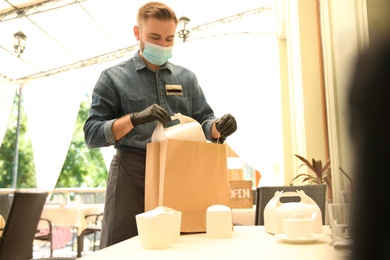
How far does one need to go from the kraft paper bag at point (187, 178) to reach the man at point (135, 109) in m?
0.15

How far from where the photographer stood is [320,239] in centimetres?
85

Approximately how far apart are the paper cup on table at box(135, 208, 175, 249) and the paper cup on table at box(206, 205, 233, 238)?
166 millimetres

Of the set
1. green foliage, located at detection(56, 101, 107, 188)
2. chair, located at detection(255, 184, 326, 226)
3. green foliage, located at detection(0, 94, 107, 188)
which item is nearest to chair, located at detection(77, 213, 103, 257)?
chair, located at detection(255, 184, 326, 226)

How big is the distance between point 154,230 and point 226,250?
0.50ft

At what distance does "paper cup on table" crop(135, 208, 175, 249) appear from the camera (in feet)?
2.63

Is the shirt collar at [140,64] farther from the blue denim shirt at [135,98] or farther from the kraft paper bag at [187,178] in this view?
the kraft paper bag at [187,178]

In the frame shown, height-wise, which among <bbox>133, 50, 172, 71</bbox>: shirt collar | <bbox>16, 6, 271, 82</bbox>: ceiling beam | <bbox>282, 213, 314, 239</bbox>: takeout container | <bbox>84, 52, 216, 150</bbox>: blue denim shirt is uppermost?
<bbox>16, 6, 271, 82</bbox>: ceiling beam

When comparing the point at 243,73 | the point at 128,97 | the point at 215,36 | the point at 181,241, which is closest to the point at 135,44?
the point at 215,36

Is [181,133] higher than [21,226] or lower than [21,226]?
higher

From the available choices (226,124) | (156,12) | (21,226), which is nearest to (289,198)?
(226,124)

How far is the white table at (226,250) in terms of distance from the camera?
699mm

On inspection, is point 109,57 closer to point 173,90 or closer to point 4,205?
point 4,205

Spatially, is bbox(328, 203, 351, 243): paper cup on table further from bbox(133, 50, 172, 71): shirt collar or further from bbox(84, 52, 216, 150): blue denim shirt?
bbox(133, 50, 172, 71): shirt collar

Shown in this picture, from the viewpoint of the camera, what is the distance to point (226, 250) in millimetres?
767
